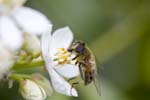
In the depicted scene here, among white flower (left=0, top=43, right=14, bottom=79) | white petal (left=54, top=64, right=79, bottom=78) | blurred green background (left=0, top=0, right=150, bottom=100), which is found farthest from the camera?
blurred green background (left=0, top=0, right=150, bottom=100)

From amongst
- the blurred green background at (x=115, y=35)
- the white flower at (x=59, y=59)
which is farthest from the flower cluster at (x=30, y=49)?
the blurred green background at (x=115, y=35)

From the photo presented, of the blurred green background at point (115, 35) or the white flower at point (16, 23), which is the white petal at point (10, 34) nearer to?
the white flower at point (16, 23)

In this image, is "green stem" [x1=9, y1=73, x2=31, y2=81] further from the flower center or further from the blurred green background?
the blurred green background

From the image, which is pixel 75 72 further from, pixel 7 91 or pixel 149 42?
pixel 149 42

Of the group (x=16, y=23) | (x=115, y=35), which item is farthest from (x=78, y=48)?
(x=115, y=35)

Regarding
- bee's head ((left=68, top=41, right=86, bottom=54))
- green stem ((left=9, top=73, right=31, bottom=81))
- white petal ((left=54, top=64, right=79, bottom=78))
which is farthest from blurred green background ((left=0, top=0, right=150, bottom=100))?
green stem ((left=9, top=73, right=31, bottom=81))

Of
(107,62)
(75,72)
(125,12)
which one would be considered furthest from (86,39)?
(75,72)

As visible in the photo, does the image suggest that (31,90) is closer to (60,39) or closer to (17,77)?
(17,77)

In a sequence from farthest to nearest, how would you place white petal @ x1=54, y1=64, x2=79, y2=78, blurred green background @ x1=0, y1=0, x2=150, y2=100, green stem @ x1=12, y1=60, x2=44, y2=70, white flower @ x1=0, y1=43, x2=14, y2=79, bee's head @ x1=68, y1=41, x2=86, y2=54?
blurred green background @ x1=0, y1=0, x2=150, y2=100 < bee's head @ x1=68, y1=41, x2=86, y2=54 < white petal @ x1=54, y1=64, x2=79, y2=78 < green stem @ x1=12, y1=60, x2=44, y2=70 < white flower @ x1=0, y1=43, x2=14, y2=79
